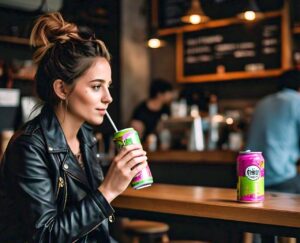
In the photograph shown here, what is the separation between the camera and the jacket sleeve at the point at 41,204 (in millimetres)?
1632

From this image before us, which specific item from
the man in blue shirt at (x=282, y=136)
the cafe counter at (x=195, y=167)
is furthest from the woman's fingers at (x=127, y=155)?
the cafe counter at (x=195, y=167)

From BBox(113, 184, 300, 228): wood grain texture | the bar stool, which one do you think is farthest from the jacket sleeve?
the bar stool

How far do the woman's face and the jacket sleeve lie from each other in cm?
20

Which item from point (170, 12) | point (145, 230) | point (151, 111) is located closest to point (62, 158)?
point (145, 230)

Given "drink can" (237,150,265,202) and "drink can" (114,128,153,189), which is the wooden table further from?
"drink can" (114,128,153,189)

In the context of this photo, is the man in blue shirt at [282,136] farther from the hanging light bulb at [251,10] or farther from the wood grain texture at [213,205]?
the wood grain texture at [213,205]

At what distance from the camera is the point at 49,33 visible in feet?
6.31

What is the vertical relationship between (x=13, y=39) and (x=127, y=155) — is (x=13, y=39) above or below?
above

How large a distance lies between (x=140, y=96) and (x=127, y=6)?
1.12 metres

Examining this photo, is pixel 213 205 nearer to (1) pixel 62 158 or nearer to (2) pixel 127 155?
(2) pixel 127 155

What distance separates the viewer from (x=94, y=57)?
185cm

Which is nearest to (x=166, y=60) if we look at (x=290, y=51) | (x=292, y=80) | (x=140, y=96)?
(x=140, y=96)

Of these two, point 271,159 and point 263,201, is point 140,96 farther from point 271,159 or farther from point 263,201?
point 263,201

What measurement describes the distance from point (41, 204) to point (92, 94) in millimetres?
410
